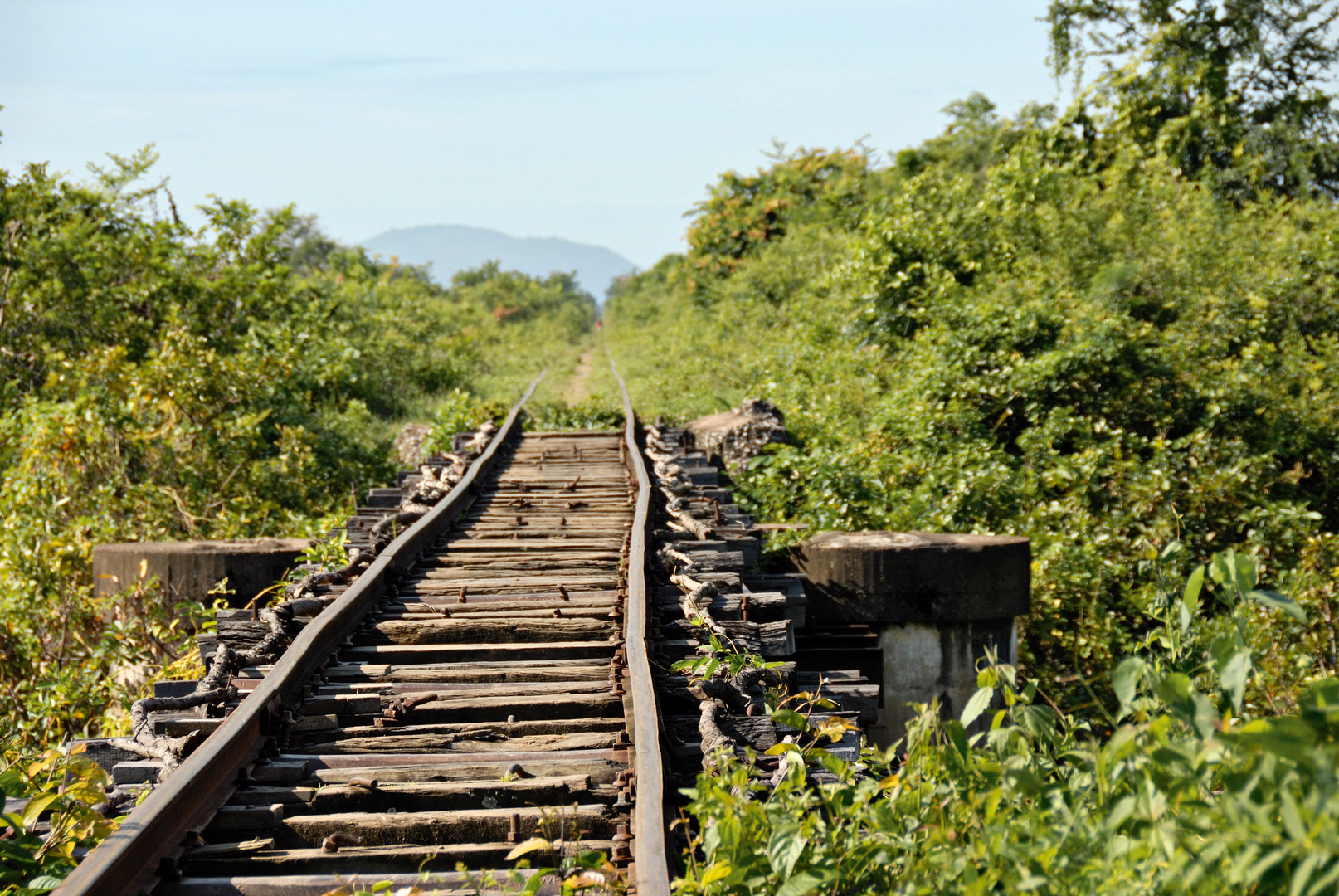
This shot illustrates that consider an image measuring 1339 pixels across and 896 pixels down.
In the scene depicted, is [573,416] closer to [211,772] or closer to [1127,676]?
[211,772]

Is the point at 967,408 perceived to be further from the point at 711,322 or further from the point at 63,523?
the point at 711,322

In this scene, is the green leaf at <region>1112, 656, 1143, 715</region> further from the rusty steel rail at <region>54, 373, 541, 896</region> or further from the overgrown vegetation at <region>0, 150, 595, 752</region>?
the overgrown vegetation at <region>0, 150, 595, 752</region>

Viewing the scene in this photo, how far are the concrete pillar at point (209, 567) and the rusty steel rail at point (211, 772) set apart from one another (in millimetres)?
1786

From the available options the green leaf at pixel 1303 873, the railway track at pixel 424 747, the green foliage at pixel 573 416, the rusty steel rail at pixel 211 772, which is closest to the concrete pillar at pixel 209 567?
the railway track at pixel 424 747

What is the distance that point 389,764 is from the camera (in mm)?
3566

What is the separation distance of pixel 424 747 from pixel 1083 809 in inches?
98.0

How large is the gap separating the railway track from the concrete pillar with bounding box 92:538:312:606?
127 centimetres

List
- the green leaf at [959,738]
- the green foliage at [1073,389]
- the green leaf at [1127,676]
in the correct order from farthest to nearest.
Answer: the green foliage at [1073,389]
the green leaf at [959,738]
the green leaf at [1127,676]

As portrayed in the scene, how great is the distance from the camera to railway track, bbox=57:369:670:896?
2.88 meters

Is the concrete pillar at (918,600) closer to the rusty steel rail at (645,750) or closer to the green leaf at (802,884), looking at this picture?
the rusty steel rail at (645,750)

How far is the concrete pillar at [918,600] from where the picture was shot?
648cm

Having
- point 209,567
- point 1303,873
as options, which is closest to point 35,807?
point 1303,873

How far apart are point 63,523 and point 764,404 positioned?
267 inches

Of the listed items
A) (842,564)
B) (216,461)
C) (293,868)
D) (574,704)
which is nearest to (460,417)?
(216,461)
